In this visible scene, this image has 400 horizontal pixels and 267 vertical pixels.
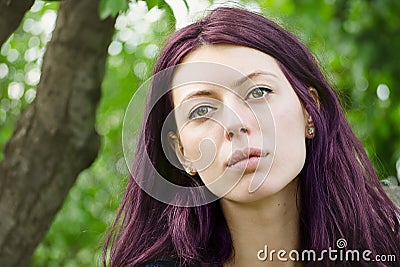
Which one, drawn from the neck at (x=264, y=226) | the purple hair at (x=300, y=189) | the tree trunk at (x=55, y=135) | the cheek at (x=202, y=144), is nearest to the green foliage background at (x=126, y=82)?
the tree trunk at (x=55, y=135)

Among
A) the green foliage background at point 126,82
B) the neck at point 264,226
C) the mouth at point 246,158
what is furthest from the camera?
the green foliage background at point 126,82

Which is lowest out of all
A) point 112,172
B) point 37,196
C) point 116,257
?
point 112,172

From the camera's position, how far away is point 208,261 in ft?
6.35

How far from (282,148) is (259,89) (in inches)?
4.9

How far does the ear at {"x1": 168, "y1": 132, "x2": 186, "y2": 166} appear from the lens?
187 centimetres

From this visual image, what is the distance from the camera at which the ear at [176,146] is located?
1869 millimetres

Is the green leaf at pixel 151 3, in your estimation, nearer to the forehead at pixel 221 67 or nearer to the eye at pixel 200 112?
the forehead at pixel 221 67

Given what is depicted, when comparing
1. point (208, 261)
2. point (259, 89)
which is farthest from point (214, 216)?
point (259, 89)

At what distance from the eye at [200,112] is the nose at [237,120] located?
1.8 inches

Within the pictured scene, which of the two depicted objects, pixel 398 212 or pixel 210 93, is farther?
pixel 398 212

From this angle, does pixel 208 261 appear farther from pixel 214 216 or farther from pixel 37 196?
pixel 37 196

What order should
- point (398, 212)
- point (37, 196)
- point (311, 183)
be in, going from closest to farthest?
point (311, 183)
point (398, 212)
point (37, 196)

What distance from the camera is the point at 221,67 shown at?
1761 mm

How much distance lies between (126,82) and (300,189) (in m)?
2.69
